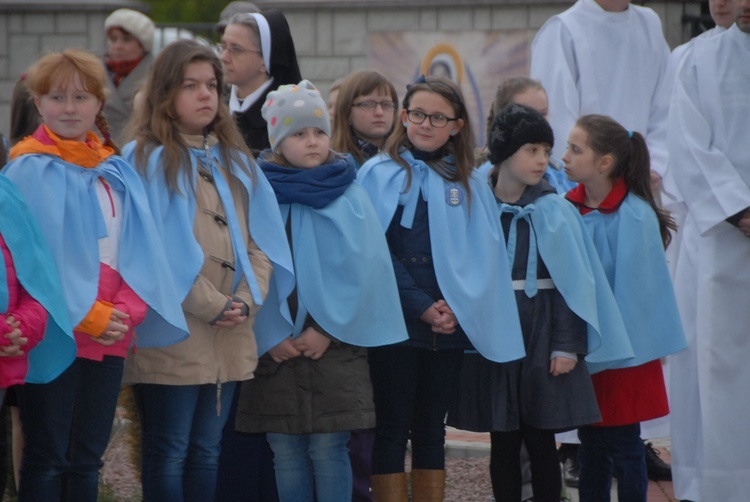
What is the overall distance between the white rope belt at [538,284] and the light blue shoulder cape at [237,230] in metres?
1.00

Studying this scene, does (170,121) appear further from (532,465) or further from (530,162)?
(532,465)

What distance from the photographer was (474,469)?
666 cm

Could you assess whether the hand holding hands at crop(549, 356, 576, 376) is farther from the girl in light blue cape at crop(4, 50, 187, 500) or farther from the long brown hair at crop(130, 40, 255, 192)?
the girl in light blue cape at crop(4, 50, 187, 500)

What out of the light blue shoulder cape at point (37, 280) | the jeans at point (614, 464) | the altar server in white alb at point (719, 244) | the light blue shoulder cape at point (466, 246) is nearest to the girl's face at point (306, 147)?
the light blue shoulder cape at point (466, 246)

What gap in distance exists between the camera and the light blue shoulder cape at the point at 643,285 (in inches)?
212

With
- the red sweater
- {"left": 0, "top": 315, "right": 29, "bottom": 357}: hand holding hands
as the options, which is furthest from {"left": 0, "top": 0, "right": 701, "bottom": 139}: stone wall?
{"left": 0, "top": 315, "right": 29, "bottom": 357}: hand holding hands

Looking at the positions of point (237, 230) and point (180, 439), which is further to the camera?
point (237, 230)

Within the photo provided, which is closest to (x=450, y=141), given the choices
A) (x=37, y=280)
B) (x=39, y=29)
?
(x=37, y=280)

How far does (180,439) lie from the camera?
14.6ft

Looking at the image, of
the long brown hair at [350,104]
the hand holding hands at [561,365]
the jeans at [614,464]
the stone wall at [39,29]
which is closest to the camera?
the hand holding hands at [561,365]

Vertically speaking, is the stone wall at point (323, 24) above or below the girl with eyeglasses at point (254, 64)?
above

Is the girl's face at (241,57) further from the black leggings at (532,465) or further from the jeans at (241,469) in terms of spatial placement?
the black leggings at (532,465)

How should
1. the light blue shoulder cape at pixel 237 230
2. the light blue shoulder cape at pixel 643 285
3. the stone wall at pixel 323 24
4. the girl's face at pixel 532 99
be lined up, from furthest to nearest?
the stone wall at pixel 323 24 < the girl's face at pixel 532 99 < the light blue shoulder cape at pixel 643 285 < the light blue shoulder cape at pixel 237 230

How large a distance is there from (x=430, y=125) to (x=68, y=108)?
1484 mm
